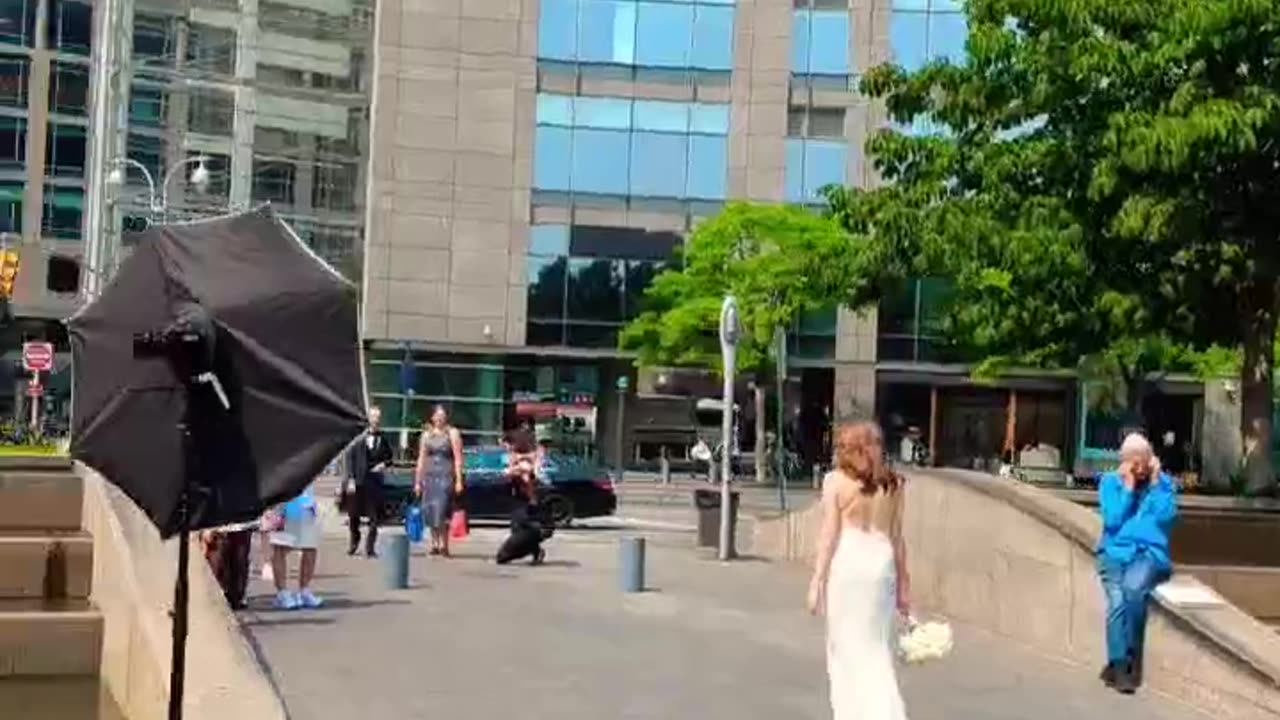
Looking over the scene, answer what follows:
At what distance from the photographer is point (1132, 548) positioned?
11500mm

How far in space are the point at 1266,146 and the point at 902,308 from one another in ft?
142

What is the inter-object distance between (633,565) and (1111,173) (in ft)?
19.3

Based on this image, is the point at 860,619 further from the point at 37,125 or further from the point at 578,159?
the point at 37,125

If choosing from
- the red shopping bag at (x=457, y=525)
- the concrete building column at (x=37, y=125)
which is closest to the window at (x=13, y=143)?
the concrete building column at (x=37, y=125)

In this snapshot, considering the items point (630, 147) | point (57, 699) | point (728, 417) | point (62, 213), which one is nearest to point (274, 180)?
point (62, 213)

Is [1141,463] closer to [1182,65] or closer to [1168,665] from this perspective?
[1168,665]

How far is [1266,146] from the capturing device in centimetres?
1460

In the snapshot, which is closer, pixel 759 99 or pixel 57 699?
pixel 57 699

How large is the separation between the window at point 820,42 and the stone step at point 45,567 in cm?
4660

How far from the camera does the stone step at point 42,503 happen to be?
14.8 metres

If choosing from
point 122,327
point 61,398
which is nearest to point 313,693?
point 122,327

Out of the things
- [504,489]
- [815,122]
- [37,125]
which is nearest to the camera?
[504,489]

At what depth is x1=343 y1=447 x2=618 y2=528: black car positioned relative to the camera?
2961 cm

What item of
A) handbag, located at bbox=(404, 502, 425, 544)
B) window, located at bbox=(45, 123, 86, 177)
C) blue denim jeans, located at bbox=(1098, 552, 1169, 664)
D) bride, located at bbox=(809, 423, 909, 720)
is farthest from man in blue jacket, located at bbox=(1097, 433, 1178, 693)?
window, located at bbox=(45, 123, 86, 177)
